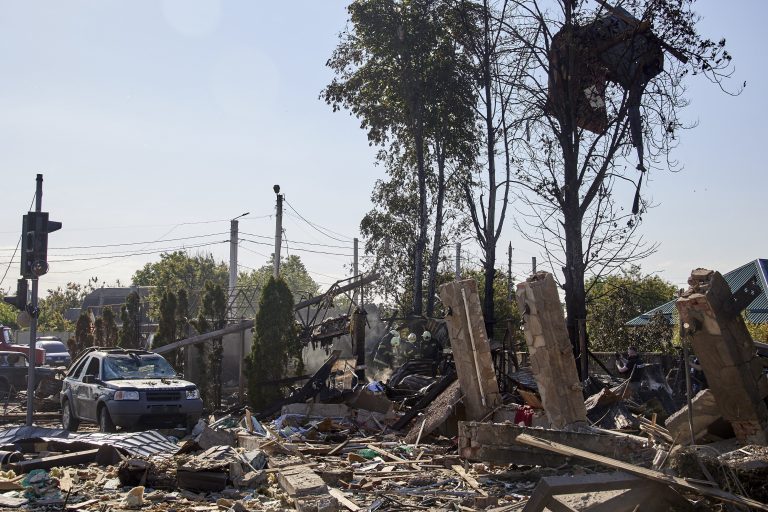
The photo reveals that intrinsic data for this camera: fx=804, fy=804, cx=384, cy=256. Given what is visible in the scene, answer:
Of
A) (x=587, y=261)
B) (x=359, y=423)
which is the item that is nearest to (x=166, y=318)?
(x=359, y=423)

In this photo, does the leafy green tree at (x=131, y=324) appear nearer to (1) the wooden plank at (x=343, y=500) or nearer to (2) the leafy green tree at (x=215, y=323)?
(2) the leafy green tree at (x=215, y=323)

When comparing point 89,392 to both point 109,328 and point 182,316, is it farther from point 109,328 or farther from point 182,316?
point 109,328

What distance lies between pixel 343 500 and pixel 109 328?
24544mm

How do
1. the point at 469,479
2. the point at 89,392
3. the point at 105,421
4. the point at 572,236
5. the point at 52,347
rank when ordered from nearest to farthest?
the point at 469,479 < the point at 105,421 < the point at 89,392 < the point at 572,236 < the point at 52,347

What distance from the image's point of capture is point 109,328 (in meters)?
31.9

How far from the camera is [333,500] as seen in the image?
30.1 ft

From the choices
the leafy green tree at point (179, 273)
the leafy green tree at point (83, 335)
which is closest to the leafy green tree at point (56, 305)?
the leafy green tree at point (179, 273)

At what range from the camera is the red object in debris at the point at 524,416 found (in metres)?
13.8

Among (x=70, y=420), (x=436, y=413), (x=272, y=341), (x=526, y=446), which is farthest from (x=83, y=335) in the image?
(x=526, y=446)

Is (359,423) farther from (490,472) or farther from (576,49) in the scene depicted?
(576,49)

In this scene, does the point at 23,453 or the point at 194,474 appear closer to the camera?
the point at 194,474

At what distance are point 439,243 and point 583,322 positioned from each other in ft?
44.5

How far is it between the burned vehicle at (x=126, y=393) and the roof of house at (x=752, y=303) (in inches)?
794

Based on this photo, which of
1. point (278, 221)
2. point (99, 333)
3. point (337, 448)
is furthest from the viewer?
point (278, 221)
